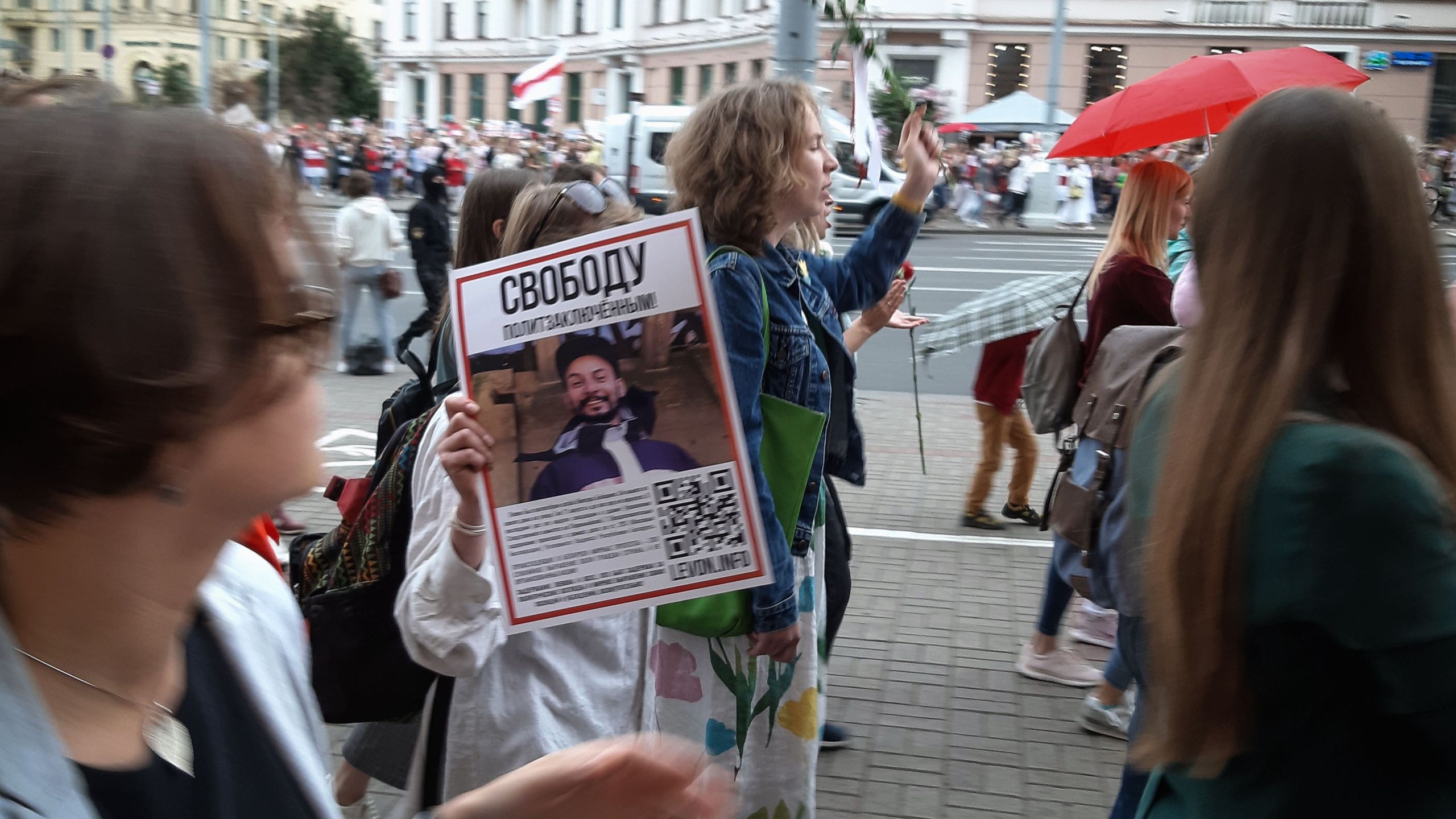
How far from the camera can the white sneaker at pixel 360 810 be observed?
10.2 ft

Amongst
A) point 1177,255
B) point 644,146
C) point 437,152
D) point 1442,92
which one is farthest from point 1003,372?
point 1442,92

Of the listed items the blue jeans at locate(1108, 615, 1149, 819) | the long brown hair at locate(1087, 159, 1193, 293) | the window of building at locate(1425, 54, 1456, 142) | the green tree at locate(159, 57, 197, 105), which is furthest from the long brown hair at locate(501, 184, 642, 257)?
the window of building at locate(1425, 54, 1456, 142)

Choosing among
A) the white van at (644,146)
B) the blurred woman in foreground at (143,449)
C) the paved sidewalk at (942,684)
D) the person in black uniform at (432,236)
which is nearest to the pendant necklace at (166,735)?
the blurred woman in foreground at (143,449)

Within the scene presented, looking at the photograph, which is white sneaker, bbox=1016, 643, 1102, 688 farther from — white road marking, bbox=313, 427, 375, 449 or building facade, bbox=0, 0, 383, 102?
white road marking, bbox=313, 427, 375, 449

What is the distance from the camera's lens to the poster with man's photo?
1870mm

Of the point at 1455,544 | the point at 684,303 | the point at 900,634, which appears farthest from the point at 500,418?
the point at 900,634

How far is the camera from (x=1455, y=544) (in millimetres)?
1304

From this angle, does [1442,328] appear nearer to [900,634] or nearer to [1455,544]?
[1455,544]

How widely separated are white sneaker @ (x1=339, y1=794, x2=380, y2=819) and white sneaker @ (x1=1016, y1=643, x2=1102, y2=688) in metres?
2.47

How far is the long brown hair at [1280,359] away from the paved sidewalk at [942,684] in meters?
2.33

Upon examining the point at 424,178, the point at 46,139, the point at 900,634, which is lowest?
the point at 900,634

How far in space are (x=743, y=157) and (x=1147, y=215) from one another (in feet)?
7.97

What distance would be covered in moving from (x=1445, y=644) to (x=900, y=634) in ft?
12.2

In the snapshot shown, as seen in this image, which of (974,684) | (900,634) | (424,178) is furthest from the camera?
(424,178)
